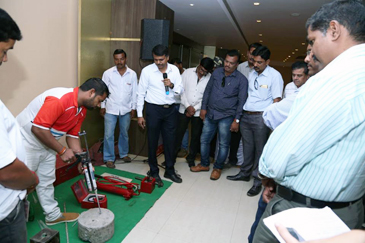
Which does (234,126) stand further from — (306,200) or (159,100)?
(306,200)

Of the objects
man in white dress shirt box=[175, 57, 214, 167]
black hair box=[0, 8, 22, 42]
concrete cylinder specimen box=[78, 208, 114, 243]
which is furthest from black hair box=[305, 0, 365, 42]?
man in white dress shirt box=[175, 57, 214, 167]

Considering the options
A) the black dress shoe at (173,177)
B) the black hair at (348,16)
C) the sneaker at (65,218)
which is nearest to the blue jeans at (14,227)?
the sneaker at (65,218)

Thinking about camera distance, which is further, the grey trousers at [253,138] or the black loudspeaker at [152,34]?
the black loudspeaker at [152,34]

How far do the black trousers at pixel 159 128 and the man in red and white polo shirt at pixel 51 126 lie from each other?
1.05m

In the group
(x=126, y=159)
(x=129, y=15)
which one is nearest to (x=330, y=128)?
(x=126, y=159)

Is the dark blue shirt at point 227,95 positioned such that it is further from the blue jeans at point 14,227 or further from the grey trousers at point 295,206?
the blue jeans at point 14,227

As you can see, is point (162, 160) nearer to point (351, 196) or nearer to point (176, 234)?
point (176, 234)

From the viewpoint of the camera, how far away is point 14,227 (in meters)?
1.05

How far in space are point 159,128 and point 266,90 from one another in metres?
1.43

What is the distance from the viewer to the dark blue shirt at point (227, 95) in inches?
131

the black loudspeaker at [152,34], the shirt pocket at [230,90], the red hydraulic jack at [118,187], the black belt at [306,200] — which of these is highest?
the black loudspeaker at [152,34]

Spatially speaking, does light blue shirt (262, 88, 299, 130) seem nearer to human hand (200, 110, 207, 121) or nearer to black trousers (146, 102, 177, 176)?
black trousers (146, 102, 177, 176)

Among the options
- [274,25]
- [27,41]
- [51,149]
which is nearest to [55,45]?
[27,41]

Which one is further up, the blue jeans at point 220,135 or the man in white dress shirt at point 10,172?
the man in white dress shirt at point 10,172
